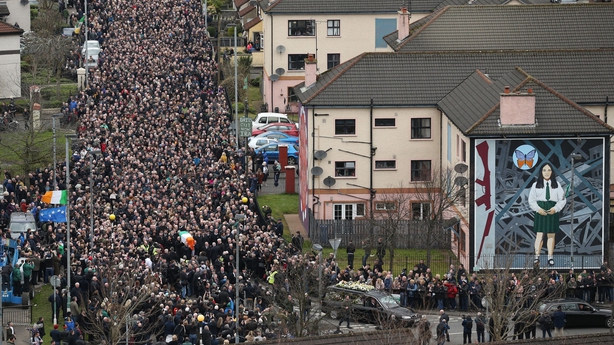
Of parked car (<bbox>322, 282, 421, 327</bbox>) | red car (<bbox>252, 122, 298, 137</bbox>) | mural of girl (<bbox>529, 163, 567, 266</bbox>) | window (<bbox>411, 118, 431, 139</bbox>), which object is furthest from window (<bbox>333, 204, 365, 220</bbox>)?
red car (<bbox>252, 122, 298, 137</bbox>)

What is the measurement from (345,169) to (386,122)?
109 inches

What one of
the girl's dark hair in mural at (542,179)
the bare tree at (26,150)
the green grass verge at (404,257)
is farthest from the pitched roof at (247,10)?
the girl's dark hair in mural at (542,179)

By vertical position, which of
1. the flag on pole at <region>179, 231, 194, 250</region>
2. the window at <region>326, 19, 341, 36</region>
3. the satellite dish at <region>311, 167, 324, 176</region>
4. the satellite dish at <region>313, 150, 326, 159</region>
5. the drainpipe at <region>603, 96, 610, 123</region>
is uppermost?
the window at <region>326, 19, 341, 36</region>

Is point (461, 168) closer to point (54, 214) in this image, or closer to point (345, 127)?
point (345, 127)

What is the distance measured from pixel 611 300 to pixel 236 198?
59.6 feet

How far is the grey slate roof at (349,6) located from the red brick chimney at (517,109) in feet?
95.7

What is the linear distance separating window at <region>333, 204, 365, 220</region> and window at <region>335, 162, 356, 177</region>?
1374mm

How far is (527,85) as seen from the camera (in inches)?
2908

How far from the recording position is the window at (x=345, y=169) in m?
80.1

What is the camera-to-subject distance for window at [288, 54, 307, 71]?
103188 mm

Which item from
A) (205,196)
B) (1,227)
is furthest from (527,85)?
(1,227)

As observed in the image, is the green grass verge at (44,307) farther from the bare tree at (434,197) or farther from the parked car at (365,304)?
the bare tree at (434,197)

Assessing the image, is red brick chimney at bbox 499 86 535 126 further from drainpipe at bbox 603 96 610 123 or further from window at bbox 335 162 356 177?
window at bbox 335 162 356 177

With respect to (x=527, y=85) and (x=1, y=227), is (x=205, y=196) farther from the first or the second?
(x=527, y=85)
